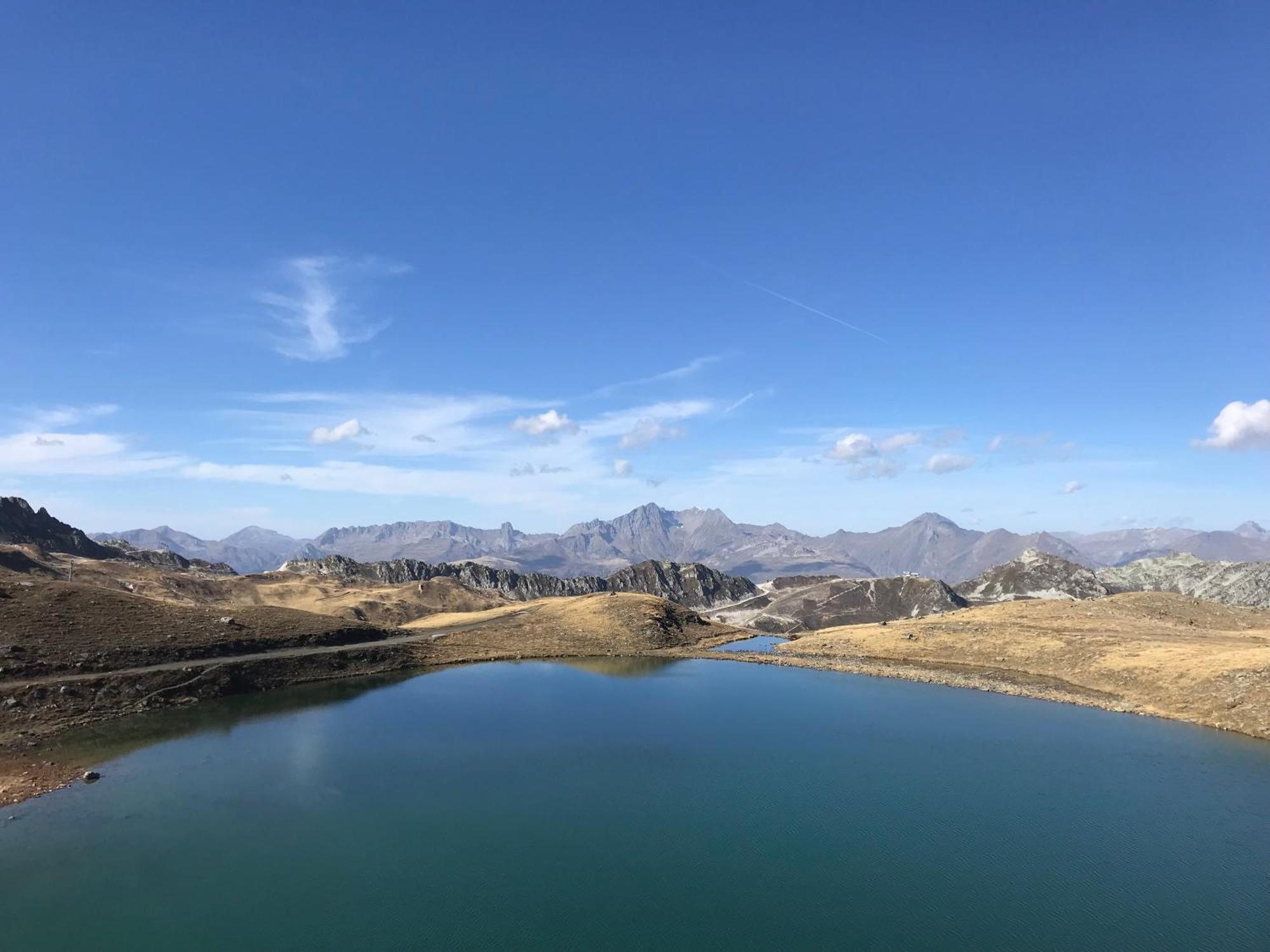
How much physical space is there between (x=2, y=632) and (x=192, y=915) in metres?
55.4

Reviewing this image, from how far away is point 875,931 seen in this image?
2889 centimetres

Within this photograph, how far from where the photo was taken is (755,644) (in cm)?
12050

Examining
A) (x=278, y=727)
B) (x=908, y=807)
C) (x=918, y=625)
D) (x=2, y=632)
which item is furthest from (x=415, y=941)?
(x=918, y=625)

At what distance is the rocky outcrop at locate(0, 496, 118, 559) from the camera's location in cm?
17575

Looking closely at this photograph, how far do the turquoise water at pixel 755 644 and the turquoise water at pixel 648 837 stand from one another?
49758mm

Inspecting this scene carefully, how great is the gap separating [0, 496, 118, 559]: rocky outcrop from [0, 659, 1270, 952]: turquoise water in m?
169

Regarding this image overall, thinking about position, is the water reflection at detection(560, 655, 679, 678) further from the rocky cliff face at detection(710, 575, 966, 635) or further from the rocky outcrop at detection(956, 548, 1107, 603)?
the rocky outcrop at detection(956, 548, 1107, 603)

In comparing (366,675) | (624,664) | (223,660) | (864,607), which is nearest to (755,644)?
(624,664)

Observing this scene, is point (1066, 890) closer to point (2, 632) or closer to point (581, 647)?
point (581, 647)

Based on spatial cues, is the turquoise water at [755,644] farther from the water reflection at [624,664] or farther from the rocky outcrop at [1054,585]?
the rocky outcrop at [1054,585]

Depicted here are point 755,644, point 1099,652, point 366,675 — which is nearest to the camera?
point 1099,652

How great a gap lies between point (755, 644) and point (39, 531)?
208 meters

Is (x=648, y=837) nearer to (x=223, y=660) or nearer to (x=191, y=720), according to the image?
(x=191, y=720)

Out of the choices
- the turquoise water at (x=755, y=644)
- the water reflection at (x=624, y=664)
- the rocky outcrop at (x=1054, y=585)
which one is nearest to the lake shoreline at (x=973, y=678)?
the water reflection at (x=624, y=664)
